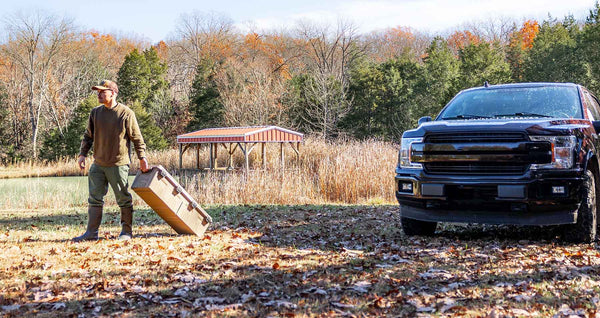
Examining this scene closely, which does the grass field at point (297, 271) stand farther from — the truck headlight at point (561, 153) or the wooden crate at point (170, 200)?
the truck headlight at point (561, 153)

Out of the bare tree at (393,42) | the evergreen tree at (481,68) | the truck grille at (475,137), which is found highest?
the bare tree at (393,42)

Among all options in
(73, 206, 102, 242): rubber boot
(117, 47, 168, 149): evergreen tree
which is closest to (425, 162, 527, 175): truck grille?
(73, 206, 102, 242): rubber boot

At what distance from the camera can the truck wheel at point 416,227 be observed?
7.36 metres

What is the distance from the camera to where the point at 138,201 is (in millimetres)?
15484

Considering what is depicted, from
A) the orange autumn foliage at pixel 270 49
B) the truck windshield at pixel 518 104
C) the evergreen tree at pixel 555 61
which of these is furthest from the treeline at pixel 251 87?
the truck windshield at pixel 518 104

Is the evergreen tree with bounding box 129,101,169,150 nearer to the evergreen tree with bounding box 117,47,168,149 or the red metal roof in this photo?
the evergreen tree with bounding box 117,47,168,149

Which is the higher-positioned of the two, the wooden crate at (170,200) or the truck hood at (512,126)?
the truck hood at (512,126)

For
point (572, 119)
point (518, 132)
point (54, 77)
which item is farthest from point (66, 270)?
point (54, 77)

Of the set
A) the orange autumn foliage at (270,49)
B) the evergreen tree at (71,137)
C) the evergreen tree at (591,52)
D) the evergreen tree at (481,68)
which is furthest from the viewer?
the orange autumn foliage at (270,49)

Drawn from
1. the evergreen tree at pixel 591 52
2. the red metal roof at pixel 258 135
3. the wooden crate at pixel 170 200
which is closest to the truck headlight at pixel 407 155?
the wooden crate at pixel 170 200

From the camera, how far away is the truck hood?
6168mm

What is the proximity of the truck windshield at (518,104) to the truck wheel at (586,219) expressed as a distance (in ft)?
3.23

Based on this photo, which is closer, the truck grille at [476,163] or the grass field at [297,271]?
the grass field at [297,271]

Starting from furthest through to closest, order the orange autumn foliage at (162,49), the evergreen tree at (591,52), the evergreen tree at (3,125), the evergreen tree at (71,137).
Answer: the orange autumn foliage at (162,49) < the evergreen tree at (3,125) < the evergreen tree at (71,137) < the evergreen tree at (591,52)
